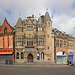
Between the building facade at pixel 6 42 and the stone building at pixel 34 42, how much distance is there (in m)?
1.75

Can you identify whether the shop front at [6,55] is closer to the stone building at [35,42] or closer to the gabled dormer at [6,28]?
the stone building at [35,42]

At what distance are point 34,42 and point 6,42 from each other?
366 inches

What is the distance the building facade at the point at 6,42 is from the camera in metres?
42.2

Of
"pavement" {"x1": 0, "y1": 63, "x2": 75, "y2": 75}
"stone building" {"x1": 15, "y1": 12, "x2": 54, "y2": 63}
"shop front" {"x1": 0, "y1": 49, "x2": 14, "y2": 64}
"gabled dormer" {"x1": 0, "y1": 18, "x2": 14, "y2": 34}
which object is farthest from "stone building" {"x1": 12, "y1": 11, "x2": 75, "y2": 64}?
"pavement" {"x1": 0, "y1": 63, "x2": 75, "y2": 75}

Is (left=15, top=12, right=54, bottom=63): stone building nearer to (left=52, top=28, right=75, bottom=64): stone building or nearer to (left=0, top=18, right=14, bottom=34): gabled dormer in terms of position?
(left=52, top=28, right=75, bottom=64): stone building

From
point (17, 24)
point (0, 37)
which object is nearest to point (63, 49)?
point (17, 24)

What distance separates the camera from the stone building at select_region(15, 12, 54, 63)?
4100 cm

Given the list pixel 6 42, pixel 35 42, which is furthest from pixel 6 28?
pixel 35 42

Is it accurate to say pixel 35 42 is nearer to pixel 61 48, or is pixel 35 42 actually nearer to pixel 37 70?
pixel 61 48

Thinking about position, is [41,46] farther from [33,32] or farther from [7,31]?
[7,31]

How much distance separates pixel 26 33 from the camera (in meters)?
41.5

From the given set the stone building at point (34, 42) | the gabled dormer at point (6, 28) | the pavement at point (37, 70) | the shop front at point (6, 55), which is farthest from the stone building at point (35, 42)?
the pavement at point (37, 70)

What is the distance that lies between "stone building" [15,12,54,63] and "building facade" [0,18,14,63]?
175 cm

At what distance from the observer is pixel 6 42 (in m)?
43.5
